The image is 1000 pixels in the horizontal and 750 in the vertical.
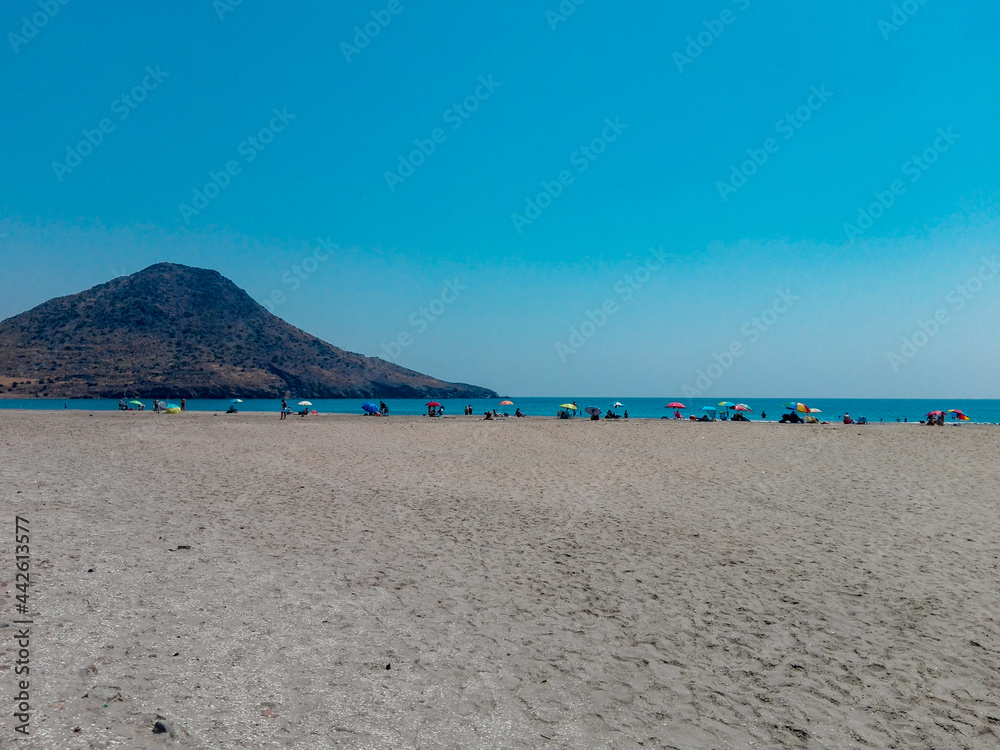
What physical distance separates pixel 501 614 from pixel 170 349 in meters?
151

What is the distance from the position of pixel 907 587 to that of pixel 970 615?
88 centimetres

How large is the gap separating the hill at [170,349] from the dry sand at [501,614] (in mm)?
121234

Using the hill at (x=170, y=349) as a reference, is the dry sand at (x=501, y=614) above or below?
below

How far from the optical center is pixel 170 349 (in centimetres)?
13800

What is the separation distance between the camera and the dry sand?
471 centimetres

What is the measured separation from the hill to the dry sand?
121234mm

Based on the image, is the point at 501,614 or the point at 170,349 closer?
the point at 501,614

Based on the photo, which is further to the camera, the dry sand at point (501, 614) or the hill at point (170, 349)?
the hill at point (170, 349)

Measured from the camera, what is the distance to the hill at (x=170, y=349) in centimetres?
12006

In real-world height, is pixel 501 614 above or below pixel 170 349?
below

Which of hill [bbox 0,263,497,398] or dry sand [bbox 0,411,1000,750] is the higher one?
hill [bbox 0,263,497,398]

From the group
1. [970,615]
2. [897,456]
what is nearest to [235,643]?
[970,615]

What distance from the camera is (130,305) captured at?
145 m

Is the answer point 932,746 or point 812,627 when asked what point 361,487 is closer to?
point 812,627
